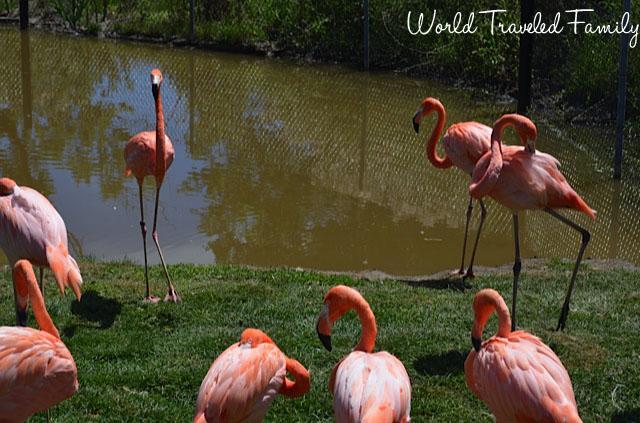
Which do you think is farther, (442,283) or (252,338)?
(442,283)

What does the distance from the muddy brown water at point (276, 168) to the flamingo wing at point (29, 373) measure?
3957 millimetres

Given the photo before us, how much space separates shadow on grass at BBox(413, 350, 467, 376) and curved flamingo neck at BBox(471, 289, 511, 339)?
3.26 ft

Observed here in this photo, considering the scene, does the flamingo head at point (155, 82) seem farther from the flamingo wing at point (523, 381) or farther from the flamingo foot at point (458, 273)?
the flamingo wing at point (523, 381)

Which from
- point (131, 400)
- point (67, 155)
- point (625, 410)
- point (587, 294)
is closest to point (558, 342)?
point (625, 410)

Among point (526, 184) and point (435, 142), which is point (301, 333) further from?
point (435, 142)

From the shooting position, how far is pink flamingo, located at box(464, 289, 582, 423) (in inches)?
146

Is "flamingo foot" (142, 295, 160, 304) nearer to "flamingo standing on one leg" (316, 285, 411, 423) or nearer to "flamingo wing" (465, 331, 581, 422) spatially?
"flamingo standing on one leg" (316, 285, 411, 423)

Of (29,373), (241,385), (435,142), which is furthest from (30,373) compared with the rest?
(435,142)

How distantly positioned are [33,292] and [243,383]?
111 cm

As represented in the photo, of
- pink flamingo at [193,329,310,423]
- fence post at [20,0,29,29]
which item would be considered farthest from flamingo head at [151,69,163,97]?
fence post at [20,0,29,29]

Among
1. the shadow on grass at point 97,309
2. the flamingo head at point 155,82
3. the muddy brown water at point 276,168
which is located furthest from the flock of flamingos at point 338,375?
the muddy brown water at point 276,168

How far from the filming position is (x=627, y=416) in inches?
181

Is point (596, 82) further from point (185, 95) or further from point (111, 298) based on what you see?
point (111, 298)

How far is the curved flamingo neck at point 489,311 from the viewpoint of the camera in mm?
4066
